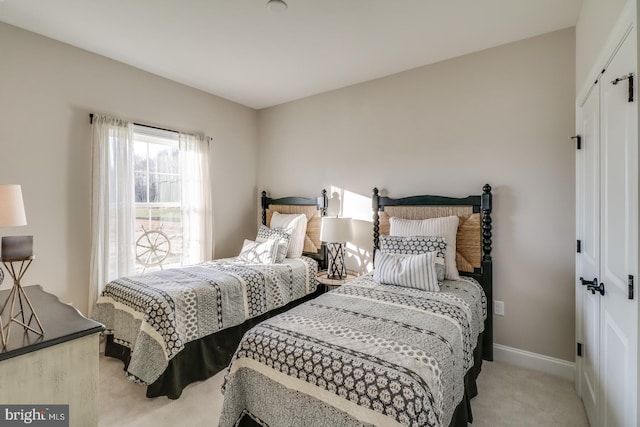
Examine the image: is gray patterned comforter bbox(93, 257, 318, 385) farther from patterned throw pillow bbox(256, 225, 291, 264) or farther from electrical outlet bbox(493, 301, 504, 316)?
electrical outlet bbox(493, 301, 504, 316)

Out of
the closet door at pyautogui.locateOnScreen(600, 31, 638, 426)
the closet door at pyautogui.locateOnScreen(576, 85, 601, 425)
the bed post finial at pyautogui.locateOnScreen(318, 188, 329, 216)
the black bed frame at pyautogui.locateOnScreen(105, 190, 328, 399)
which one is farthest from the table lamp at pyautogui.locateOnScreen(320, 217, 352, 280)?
the closet door at pyautogui.locateOnScreen(600, 31, 638, 426)

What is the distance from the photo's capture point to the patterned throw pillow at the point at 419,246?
8.12 feet

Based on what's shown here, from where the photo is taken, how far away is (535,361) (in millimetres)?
2516

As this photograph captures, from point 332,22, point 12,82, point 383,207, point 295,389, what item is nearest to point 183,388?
point 295,389

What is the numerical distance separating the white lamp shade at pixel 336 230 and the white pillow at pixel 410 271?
0.72 metres

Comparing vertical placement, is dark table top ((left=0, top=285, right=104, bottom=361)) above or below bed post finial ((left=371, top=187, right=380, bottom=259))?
below

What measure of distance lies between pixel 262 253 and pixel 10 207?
2097mm

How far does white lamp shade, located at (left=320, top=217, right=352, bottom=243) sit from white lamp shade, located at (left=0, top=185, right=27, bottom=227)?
229 cm

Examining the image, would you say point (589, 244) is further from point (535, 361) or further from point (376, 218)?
point (376, 218)

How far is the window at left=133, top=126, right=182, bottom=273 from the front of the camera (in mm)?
3254

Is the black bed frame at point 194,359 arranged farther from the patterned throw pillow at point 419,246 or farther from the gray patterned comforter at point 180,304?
the patterned throw pillow at point 419,246

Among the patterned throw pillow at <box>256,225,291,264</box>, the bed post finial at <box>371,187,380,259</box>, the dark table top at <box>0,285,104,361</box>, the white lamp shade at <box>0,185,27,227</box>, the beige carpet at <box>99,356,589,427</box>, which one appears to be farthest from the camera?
the patterned throw pillow at <box>256,225,291,264</box>

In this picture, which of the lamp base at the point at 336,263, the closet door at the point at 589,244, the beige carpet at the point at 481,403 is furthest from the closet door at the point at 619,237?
the lamp base at the point at 336,263

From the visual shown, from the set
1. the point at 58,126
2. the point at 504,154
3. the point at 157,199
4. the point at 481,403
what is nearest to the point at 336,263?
the point at 481,403
